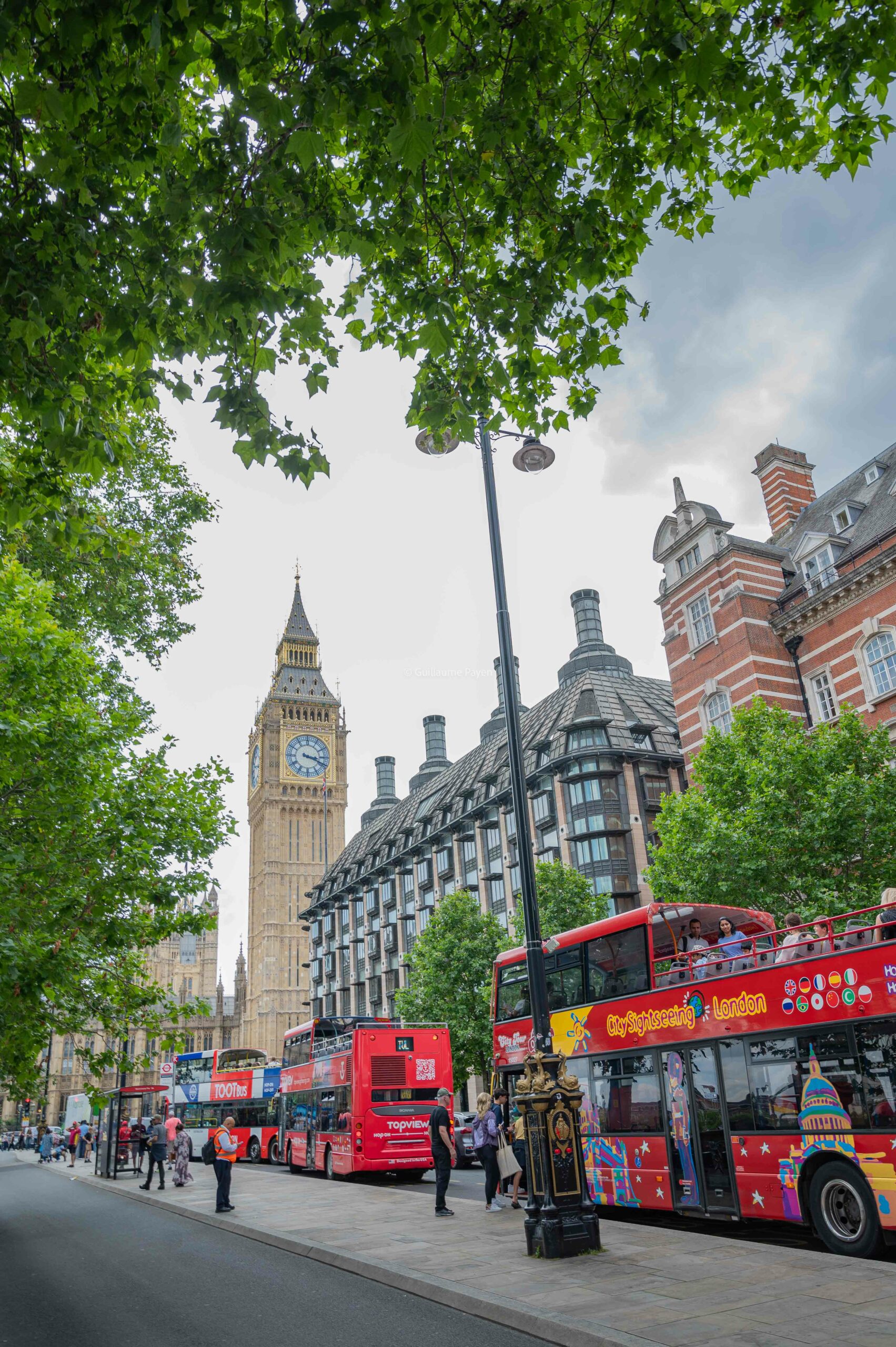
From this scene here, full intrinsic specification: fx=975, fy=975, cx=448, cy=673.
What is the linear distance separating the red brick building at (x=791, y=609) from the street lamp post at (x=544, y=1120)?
70.1 feet

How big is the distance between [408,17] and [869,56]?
3.15m

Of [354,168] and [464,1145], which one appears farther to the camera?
[464,1145]

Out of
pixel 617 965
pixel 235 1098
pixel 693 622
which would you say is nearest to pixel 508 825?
pixel 693 622

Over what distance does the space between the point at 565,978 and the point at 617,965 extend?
1541 mm

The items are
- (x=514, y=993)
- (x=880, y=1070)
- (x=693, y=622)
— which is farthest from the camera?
(x=693, y=622)

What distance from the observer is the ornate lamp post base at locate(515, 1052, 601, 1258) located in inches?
372

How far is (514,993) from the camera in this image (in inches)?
656

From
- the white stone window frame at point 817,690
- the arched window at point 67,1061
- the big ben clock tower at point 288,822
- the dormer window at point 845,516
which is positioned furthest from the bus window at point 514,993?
the arched window at point 67,1061

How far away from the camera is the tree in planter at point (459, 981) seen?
42.9 metres

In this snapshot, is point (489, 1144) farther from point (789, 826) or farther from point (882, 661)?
point (882, 661)

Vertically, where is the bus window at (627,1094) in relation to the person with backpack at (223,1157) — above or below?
above

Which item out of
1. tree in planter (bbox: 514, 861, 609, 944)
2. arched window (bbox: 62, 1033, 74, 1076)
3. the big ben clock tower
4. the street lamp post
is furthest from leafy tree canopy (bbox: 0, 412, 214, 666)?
arched window (bbox: 62, 1033, 74, 1076)

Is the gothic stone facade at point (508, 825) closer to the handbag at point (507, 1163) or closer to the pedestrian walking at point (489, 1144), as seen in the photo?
the pedestrian walking at point (489, 1144)

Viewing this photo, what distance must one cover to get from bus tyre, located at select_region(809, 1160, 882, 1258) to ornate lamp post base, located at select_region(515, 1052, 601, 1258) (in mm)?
2293
